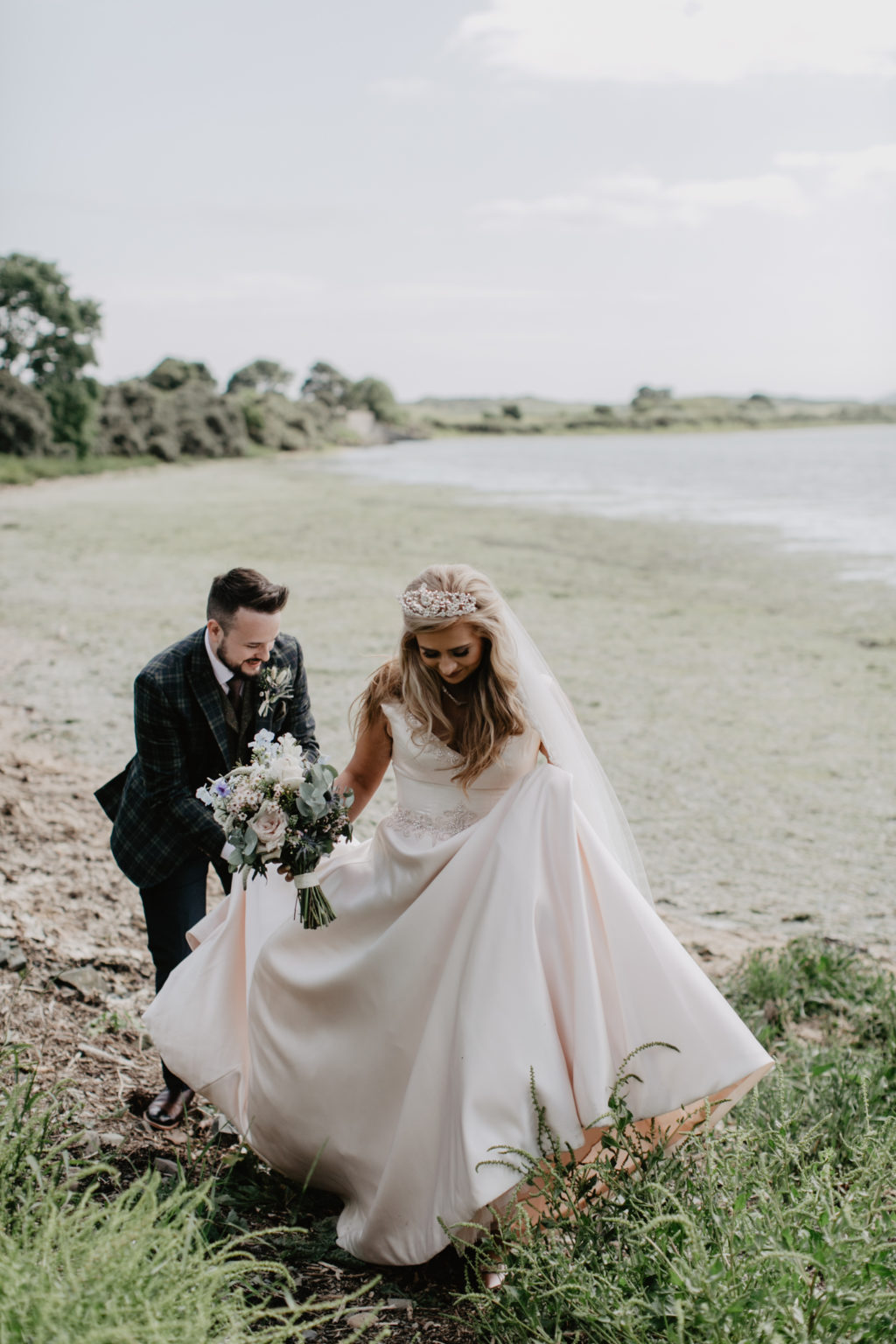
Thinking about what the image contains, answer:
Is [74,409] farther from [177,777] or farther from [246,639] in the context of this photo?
[246,639]

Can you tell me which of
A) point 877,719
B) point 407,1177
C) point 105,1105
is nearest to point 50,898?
point 105,1105

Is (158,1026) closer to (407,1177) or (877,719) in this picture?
(407,1177)

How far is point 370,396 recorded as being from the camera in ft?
352

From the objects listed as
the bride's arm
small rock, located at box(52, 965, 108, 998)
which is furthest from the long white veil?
small rock, located at box(52, 965, 108, 998)

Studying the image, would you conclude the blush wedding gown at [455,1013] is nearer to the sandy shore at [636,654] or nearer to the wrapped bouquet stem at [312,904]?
the wrapped bouquet stem at [312,904]

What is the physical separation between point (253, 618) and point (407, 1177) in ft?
6.33

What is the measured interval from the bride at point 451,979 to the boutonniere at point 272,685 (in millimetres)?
392

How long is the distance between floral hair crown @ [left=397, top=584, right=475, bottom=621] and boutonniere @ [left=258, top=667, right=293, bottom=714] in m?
0.75

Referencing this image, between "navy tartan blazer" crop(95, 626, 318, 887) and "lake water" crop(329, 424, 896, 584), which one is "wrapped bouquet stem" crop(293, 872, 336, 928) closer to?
"navy tartan blazer" crop(95, 626, 318, 887)

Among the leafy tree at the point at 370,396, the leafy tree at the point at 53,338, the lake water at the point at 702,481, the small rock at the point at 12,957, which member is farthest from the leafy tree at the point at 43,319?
the leafy tree at the point at 370,396

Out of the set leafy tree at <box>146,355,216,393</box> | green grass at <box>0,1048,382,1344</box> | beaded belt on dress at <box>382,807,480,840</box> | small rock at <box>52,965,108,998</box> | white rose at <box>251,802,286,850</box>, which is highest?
leafy tree at <box>146,355,216,393</box>

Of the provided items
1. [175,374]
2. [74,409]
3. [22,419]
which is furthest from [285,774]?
[175,374]

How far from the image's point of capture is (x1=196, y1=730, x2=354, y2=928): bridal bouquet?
11.4ft

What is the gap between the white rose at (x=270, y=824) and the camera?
3.46m
